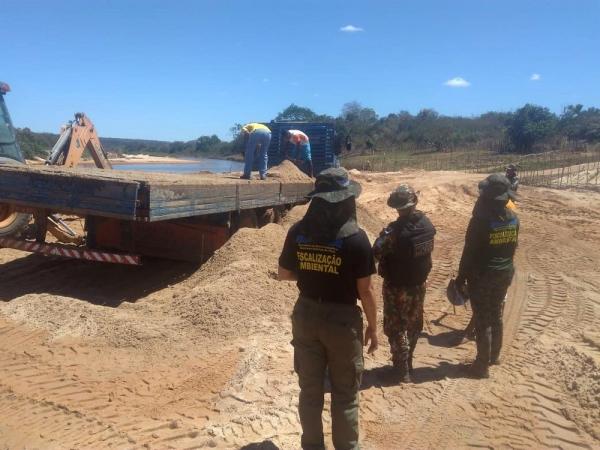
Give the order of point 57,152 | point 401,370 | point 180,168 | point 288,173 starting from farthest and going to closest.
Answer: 1. point 180,168
2. point 288,173
3. point 57,152
4. point 401,370

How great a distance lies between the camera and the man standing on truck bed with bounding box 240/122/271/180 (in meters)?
8.71

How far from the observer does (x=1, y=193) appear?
593 cm

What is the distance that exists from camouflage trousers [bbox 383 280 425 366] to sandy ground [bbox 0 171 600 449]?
321mm

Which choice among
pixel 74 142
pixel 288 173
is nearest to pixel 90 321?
pixel 74 142

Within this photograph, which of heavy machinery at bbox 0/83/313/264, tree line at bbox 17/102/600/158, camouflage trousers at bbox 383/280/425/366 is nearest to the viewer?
camouflage trousers at bbox 383/280/425/366

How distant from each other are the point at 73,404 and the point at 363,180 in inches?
691

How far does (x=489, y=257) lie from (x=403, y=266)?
904 mm

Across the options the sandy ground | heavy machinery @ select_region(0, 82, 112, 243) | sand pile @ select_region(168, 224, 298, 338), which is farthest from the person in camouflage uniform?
heavy machinery @ select_region(0, 82, 112, 243)

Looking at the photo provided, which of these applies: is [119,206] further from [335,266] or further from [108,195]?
[335,266]

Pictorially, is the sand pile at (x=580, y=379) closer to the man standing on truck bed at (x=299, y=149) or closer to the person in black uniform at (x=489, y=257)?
the person in black uniform at (x=489, y=257)

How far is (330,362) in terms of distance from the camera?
9.70 feet

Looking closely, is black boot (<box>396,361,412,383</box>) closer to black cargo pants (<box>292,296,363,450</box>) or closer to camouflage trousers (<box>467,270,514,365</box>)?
camouflage trousers (<box>467,270,514,365</box>)

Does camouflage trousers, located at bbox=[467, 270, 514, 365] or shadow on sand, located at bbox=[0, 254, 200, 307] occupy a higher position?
camouflage trousers, located at bbox=[467, 270, 514, 365]

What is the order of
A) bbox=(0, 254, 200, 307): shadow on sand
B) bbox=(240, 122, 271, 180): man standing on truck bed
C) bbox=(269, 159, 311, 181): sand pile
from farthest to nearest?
bbox=(269, 159, 311, 181): sand pile
bbox=(240, 122, 271, 180): man standing on truck bed
bbox=(0, 254, 200, 307): shadow on sand
